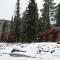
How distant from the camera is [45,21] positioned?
1838 centimetres

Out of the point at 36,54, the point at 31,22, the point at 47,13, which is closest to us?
the point at 36,54

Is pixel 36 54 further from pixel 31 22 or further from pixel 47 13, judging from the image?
pixel 47 13

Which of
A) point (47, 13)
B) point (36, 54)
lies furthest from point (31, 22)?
point (36, 54)

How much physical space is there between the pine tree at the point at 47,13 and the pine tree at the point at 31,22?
889 millimetres

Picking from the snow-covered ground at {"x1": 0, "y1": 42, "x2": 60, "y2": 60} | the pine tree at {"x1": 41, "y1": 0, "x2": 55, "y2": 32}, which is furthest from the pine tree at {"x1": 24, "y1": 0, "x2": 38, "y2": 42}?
the snow-covered ground at {"x1": 0, "y1": 42, "x2": 60, "y2": 60}

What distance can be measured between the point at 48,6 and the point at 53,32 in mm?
6515

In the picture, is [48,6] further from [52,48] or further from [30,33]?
[52,48]

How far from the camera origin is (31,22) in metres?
18.2

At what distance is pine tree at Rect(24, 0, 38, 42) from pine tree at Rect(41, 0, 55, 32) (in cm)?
89

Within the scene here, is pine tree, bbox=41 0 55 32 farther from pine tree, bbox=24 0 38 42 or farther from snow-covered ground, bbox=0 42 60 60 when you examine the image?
snow-covered ground, bbox=0 42 60 60

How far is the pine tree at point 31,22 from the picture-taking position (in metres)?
17.7

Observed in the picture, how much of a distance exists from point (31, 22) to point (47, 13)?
2.11m

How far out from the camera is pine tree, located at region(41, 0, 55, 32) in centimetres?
1770

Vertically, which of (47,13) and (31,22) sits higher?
(47,13)
